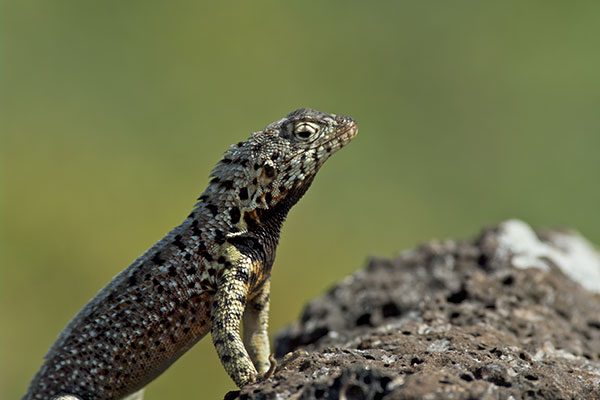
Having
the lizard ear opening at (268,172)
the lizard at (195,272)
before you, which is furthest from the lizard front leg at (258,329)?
the lizard ear opening at (268,172)

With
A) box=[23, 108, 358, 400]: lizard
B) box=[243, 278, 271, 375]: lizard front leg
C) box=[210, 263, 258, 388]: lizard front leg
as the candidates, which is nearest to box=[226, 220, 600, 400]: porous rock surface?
box=[210, 263, 258, 388]: lizard front leg

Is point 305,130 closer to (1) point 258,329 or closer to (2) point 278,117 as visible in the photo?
(1) point 258,329

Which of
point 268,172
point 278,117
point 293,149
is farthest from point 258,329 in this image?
point 278,117

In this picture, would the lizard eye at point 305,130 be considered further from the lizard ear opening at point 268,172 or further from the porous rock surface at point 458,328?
the porous rock surface at point 458,328

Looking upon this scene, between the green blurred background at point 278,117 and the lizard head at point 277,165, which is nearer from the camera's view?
the lizard head at point 277,165

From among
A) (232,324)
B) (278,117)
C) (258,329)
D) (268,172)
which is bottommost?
(232,324)

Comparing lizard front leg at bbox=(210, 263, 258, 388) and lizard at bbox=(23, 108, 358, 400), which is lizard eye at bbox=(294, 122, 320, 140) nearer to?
lizard at bbox=(23, 108, 358, 400)
